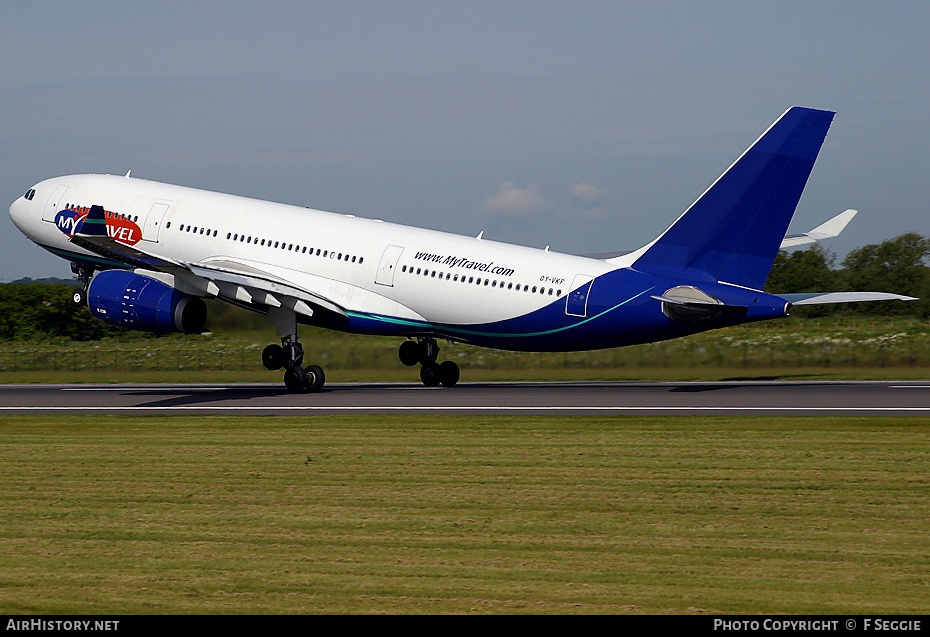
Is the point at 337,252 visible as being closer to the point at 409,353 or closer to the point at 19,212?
the point at 409,353

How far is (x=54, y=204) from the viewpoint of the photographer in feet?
138

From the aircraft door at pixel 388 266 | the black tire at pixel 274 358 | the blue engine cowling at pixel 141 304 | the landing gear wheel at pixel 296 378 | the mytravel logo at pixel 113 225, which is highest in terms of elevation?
the mytravel logo at pixel 113 225

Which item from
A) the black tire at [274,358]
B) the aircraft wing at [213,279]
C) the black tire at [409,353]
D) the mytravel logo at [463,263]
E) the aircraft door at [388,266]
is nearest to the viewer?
the aircraft wing at [213,279]

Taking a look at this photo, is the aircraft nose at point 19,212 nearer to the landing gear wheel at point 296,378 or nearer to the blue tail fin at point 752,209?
the landing gear wheel at point 296,378

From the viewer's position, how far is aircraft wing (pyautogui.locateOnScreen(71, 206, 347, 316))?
35.6 m

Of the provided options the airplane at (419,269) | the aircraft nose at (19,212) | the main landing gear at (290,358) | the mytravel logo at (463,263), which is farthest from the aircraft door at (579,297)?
the aircraft nose at (19,212)

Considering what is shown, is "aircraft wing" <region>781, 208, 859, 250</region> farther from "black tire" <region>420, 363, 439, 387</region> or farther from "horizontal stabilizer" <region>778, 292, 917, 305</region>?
"black tire" <region>420, 363, 439, 387</region>

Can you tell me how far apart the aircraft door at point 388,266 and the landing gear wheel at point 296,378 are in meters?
3.84

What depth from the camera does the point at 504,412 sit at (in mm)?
30281

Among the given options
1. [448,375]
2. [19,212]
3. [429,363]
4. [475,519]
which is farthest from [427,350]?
[475,519]

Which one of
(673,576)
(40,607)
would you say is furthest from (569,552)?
(40,607)

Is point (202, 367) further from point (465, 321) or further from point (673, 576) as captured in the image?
point (673, 576)

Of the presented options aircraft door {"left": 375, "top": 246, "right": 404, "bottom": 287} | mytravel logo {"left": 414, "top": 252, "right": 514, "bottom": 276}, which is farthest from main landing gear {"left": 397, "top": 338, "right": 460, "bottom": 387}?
mytravel logo {"left": 414, "top": 252, "right": 514, "bottom": 276}

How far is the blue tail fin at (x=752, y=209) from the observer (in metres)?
32.3
